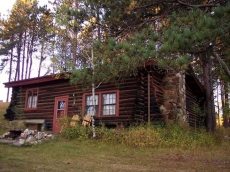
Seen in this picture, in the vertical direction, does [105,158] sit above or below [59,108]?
below

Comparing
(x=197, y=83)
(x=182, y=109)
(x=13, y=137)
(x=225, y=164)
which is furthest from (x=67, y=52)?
(x=225, y=164)

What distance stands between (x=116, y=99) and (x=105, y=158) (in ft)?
20.3

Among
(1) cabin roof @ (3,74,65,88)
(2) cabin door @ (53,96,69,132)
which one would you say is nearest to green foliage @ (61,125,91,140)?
(2) cabin door @ (53,96,69,132)

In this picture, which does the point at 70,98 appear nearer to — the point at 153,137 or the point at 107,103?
the point at 107,103

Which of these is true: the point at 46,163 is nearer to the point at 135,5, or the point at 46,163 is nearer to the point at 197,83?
the point at 135,5

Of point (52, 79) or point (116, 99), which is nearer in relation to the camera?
point (116, 99)

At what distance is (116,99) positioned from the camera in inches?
586

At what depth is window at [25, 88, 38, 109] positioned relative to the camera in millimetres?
19016

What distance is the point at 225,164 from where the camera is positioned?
8.41 meters

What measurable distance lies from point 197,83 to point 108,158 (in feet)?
38.6

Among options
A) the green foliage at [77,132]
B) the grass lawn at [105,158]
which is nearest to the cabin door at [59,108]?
the green foliage at [77,132]

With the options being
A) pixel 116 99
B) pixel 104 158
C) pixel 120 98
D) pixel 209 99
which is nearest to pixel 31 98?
pixel 116 99

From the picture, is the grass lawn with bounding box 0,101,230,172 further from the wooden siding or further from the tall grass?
the wooden siding

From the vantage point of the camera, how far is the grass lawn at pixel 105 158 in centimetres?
732
